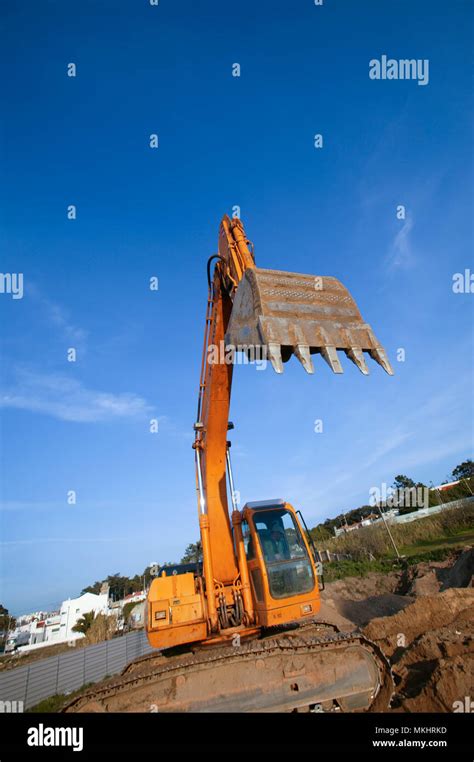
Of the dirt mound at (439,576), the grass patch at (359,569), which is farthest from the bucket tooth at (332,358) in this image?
the grass patch at (359,569)

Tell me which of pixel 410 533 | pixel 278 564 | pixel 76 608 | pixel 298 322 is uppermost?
pixel 298 322

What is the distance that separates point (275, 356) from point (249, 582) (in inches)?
166

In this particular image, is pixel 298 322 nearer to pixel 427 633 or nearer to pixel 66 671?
pixel 427 633

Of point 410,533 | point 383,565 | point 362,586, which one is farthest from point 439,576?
point 410,533

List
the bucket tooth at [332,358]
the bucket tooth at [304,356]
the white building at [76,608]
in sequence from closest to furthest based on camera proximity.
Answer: the bucket tooth at [304,356]
the bucket tooth at [332,358]
the white building at [76,608]

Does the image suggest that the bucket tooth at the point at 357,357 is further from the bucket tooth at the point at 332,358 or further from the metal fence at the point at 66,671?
the metal fence at the point at 66,671

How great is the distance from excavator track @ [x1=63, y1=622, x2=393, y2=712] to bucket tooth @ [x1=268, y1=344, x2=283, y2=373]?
303cm

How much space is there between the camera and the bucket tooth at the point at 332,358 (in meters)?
3.54

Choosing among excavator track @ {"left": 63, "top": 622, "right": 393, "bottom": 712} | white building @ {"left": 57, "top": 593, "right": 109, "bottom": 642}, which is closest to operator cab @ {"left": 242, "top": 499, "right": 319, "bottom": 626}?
excavator track @ {"left": 63, "top": 622, "right": 393, "bottom": 712}

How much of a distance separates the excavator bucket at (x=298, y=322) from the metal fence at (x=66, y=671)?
49.8 ft

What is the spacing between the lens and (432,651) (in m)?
4.95

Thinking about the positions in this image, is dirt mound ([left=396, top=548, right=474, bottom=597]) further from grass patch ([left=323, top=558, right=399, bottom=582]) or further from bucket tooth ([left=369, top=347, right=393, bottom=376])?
bucket tooth ([left=369, top=347, right=393, bottom=376])

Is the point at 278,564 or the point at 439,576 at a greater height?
the point at 278,564
